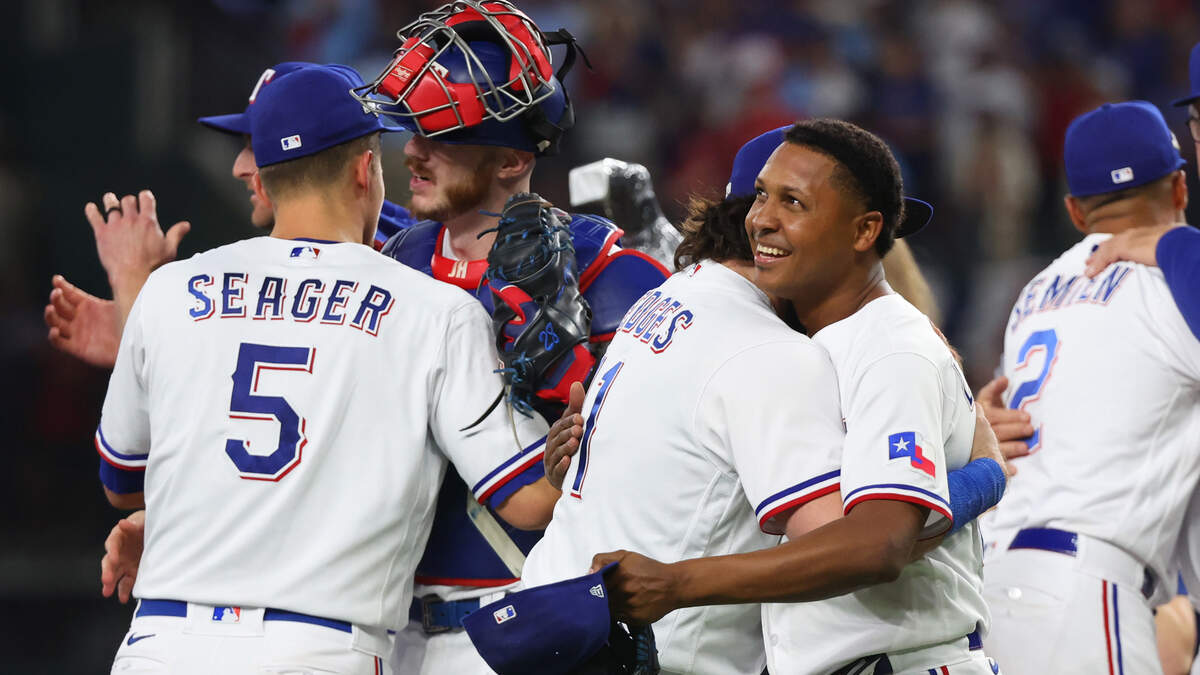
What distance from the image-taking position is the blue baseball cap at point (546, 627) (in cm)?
232

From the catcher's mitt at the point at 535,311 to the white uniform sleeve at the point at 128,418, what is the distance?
0.91 m

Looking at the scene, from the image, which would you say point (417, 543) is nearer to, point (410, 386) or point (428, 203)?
point (410, 386)

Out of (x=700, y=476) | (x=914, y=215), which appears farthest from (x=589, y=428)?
(x=914, y=215)

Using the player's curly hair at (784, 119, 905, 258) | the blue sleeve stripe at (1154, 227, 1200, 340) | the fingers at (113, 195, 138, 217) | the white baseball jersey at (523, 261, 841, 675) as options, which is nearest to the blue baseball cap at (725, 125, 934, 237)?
the player's curly hair at (784, 119, 905, 258)

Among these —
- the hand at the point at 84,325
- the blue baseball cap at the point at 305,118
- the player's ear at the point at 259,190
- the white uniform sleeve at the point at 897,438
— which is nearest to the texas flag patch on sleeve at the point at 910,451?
the white uniform sleeve at the point at 897,438

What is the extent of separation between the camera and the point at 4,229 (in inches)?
312

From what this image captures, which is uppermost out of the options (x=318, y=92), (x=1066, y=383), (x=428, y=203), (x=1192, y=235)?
(x=318, y=92)

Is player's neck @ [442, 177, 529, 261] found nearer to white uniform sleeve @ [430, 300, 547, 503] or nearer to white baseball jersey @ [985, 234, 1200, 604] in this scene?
white uniform sleeve @ [430, 300, 547, 503]

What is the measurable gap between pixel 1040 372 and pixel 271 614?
2.60 m

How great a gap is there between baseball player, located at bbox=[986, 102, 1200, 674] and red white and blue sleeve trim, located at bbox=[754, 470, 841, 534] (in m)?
1.81

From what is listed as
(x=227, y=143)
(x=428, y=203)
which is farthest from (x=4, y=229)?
(x=428, y=203)

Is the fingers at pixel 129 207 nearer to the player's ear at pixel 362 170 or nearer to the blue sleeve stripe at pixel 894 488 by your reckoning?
the player's ear at pixel 362 170

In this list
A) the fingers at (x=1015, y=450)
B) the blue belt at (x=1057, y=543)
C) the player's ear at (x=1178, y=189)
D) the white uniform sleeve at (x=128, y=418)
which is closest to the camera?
the white uniform sleeve at (x=128, y=418)

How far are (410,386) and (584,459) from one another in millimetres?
541
